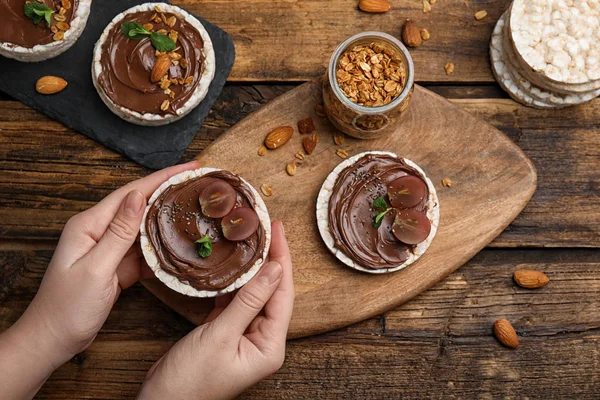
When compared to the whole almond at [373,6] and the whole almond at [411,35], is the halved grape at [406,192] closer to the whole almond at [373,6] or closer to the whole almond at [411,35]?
the whole almond at [411,35]

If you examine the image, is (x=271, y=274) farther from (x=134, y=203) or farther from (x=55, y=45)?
(x=55, y=45)

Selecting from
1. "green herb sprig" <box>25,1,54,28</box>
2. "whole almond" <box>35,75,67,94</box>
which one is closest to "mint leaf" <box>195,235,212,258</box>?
"whole almond" <box>35,75,67,94</box>

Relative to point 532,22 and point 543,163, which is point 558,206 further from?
point 532,22

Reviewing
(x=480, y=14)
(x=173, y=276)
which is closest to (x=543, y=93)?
(x=480, y=14)

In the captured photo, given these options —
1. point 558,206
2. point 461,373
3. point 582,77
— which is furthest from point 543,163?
point 461,373

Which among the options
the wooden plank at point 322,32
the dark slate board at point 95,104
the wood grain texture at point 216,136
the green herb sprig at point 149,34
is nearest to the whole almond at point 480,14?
the wooden plank at point 322,32

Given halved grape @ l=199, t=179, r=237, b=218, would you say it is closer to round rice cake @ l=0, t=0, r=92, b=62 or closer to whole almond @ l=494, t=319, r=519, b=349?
round rice cake @ l=0, t=0, r=92, b=62
